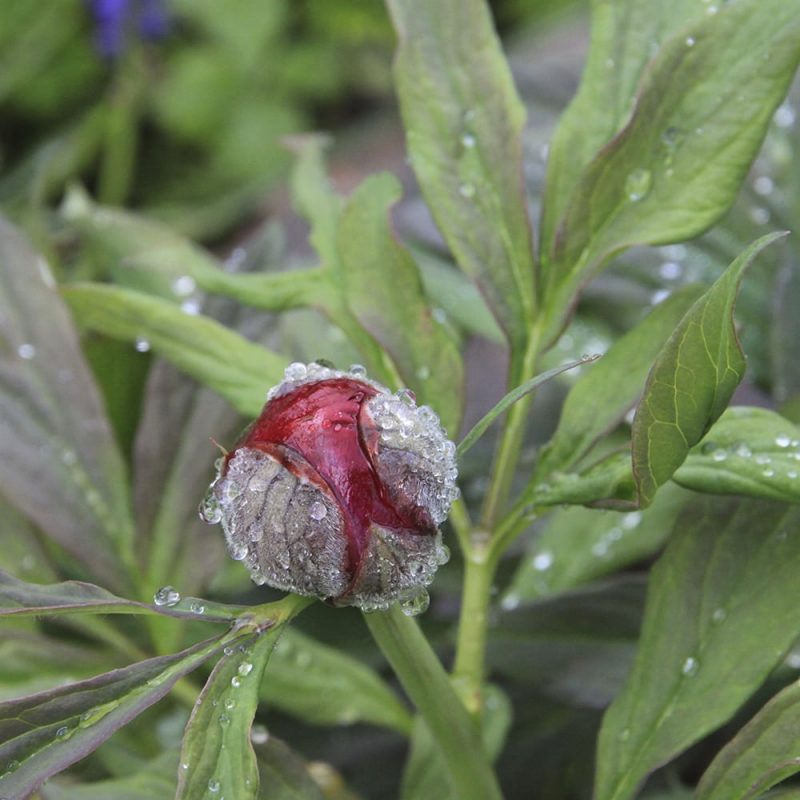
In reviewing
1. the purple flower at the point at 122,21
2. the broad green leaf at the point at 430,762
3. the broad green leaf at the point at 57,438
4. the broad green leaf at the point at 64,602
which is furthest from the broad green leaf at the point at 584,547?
the purple flower at the point at 122,21

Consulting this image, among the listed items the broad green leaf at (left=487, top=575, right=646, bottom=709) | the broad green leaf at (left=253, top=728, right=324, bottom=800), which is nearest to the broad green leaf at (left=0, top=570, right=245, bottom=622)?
the broad green leaf at (left=253, top=728, right=324, bottom=800)

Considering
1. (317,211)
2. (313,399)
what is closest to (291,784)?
(313,399)

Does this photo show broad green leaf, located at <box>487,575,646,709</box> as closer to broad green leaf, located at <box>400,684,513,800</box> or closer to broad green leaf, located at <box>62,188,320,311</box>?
broad green leaf, located at <box>400,684,513,800</box>

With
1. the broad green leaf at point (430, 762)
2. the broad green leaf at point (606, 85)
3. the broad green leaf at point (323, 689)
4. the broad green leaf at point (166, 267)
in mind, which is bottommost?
the broad green leaf at point (430, 762)

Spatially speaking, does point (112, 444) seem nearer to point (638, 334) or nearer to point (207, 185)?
point (638, 334)

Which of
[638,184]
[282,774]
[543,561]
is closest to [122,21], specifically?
[543,561]

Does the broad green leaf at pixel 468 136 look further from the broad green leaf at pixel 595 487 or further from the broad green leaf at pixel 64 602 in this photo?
the broad green leaf at pixel 64 602

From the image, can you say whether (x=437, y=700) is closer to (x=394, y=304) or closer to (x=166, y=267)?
(x=394, y=304)
